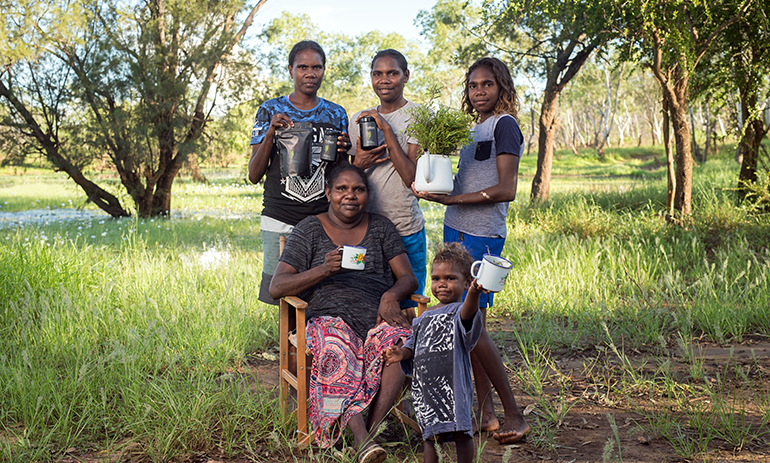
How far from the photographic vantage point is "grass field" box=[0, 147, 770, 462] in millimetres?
3213

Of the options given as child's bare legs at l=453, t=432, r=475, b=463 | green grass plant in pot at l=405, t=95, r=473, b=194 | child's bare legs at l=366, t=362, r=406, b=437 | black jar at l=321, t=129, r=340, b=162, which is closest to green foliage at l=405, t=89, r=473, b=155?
green grass plant in pot at l=405, t=95, r=473, b=194

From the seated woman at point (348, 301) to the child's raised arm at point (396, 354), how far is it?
0.64ft

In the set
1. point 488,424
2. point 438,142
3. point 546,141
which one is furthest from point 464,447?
point 546,141

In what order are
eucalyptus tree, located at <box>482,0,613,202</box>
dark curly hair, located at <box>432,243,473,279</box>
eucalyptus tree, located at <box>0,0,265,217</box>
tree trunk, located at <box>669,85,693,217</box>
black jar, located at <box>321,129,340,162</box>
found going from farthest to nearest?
eucalyptus tree, located at <box>0,0,265,217</box>
eucalyptus tree, located at <box>482,0,613,202</box>
tree trunk, located at <box>669,85,693,217</box>
black jar, located at <box>321,129,340,162</box>
dark curly hair, located at <box>432,243,473,279</box>

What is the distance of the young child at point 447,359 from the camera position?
8.90ft

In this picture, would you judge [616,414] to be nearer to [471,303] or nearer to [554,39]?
[471,303]

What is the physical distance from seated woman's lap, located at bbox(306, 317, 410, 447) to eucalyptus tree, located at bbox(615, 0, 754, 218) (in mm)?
5830

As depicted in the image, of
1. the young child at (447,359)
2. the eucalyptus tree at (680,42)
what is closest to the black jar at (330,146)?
the young child at (447,359)

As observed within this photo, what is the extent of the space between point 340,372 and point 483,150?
1.41 m

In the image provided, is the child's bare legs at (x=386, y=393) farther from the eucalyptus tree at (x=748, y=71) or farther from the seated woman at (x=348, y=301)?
the eucalyptus tree at (x=748, y=71)

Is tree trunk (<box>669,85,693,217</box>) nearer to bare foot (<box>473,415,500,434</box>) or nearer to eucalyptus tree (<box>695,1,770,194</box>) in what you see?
eucalyptus tree (<box>695,1,770,194</box>)

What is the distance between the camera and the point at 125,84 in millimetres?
12367

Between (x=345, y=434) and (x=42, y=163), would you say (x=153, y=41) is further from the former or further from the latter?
(x=345, y=434)

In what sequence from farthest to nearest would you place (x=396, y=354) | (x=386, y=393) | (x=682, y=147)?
(x=682, y=147) → (x=386, y=393) → (x=396, y=354)
